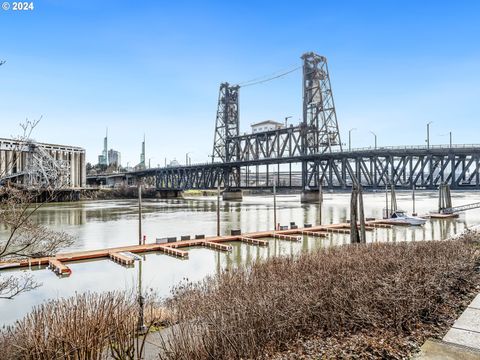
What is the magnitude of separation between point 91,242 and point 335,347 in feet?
90.6

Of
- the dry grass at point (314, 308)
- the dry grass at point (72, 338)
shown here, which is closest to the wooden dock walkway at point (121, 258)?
the dry grass at point (314, 308)

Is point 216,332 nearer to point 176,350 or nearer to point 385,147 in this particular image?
point 176,350

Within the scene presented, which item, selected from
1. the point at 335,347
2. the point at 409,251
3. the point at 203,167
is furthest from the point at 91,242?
the point at 203,167

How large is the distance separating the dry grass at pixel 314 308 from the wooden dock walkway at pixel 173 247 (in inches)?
495

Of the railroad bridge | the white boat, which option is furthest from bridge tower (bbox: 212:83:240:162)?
the white boat

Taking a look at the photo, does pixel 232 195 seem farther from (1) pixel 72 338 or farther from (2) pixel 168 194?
(1) pixel 72 338

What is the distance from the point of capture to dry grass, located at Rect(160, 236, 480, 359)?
6.14 metres

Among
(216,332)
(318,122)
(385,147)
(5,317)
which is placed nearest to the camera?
(216,332)

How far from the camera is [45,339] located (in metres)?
6.30

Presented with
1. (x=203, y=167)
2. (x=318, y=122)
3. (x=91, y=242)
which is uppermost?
(x=318, y=122)

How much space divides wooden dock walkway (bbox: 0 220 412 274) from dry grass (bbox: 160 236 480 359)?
12.6m

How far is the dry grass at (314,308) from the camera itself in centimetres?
614

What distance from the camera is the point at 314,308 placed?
7.45m

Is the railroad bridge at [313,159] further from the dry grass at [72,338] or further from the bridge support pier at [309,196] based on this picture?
the dry grass at [72,338]
